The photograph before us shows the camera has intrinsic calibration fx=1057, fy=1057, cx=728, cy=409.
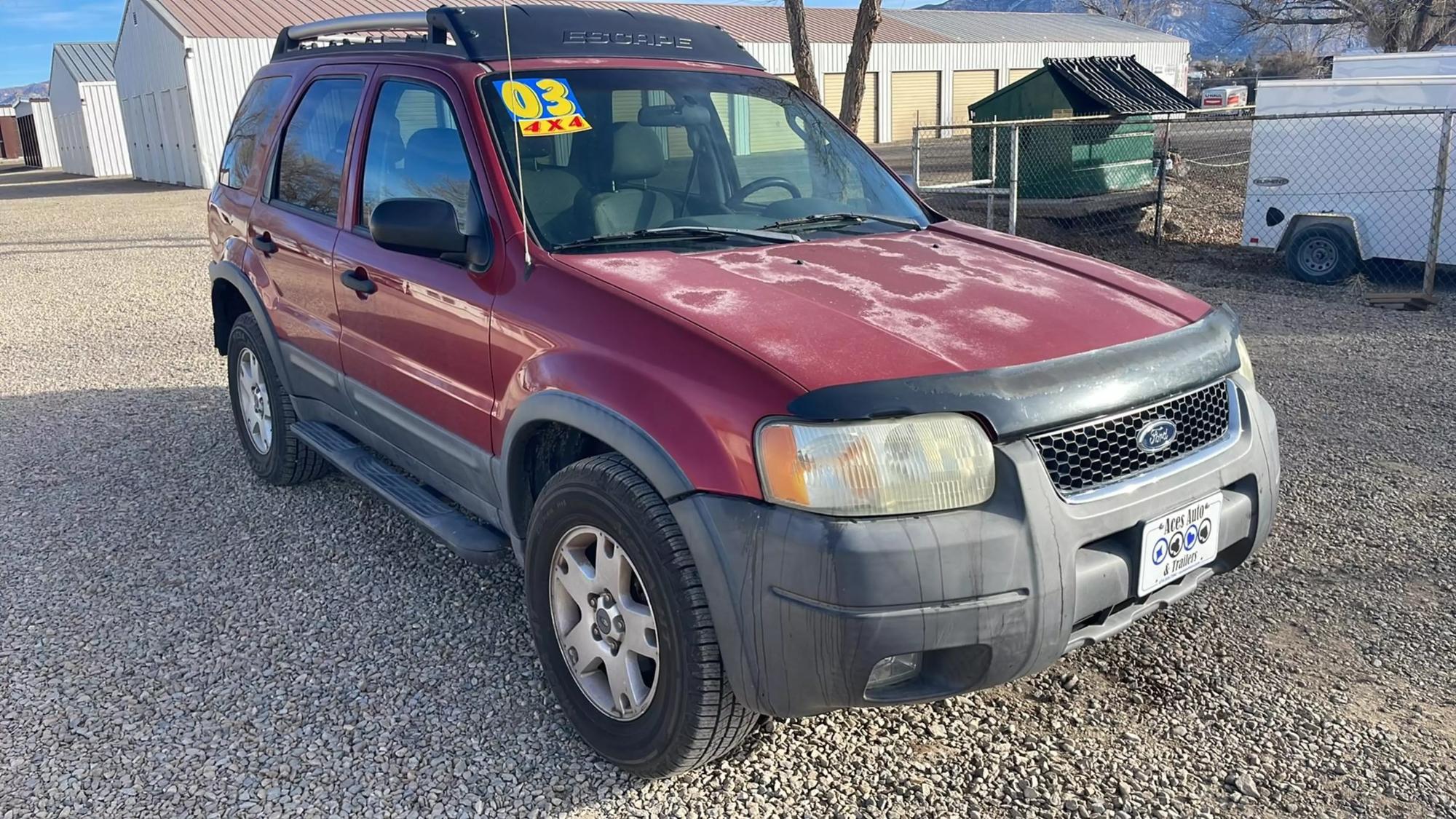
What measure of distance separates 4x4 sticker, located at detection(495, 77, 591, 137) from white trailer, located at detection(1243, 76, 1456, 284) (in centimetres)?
730

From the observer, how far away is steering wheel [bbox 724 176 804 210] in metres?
3.65

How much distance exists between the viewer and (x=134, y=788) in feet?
9.31

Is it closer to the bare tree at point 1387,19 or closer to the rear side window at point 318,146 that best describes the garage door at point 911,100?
the bare tree at point 1387,19

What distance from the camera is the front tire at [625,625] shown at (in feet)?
8.13

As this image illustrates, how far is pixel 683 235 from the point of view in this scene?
3.32 metres

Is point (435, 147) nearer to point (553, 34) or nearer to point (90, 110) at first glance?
point (553, 34)

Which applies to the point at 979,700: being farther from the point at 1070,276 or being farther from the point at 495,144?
the point at 495,144

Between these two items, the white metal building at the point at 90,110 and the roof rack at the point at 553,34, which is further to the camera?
the white metal building at the point at 90,110

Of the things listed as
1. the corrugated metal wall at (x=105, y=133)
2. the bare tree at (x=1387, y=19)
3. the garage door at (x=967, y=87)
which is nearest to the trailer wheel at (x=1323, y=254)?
the bare tree at (x=1387, y=19)

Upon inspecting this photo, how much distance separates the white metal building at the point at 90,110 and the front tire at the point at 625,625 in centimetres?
4141

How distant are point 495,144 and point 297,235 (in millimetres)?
1471

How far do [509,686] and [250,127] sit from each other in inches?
128

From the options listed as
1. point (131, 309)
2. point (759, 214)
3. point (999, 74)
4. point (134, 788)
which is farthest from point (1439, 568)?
point (999, 74)

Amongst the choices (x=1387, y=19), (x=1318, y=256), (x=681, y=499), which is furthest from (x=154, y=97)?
(x=1387, y=19)
